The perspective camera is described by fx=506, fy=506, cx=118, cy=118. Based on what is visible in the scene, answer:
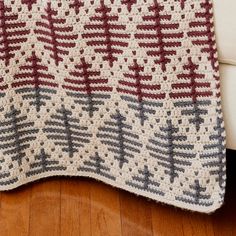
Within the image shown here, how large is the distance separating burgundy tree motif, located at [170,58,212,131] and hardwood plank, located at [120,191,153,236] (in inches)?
10.3

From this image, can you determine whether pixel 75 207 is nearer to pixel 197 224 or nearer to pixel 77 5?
pixel 197 224

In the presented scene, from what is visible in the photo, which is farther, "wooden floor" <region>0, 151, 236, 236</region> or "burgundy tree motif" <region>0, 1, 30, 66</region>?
"wooden floor" <region>0, 151, 236, 236</region>

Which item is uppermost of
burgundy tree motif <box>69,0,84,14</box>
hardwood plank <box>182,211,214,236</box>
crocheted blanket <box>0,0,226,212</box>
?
burgundy tree motif <box>69,0,84,14</box>

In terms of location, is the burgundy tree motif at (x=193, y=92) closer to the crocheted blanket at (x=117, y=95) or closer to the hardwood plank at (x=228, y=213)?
the crocheted blanket at (x=117, y=95)

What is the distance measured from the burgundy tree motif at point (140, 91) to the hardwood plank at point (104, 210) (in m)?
0.24

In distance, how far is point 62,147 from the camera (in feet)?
3.87

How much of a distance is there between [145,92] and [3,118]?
1.06 ft

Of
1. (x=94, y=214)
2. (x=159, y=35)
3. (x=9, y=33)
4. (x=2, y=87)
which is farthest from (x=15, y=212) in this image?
(x=159, y=35)

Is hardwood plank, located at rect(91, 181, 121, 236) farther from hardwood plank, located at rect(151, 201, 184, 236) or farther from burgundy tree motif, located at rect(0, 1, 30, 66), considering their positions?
burgundy tree motif, located at rect(0, 1, 30, 66)

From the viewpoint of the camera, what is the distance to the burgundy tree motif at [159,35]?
97 centimetres

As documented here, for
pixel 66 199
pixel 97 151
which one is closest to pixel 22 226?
pixel 66 199

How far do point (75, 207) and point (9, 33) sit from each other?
16.9 inches

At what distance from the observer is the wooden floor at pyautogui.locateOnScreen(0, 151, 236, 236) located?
1.14m

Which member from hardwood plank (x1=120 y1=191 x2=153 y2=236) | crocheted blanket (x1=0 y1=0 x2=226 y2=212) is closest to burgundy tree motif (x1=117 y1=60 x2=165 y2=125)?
crocheted blanket (x1=0 y1=0 x2=226 y2=212)
